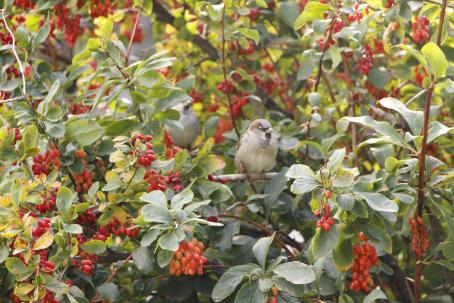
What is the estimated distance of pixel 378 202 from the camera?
7.84 ft

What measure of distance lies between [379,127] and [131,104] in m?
1.19

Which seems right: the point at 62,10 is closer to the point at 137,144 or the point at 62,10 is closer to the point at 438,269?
the point at 137,144

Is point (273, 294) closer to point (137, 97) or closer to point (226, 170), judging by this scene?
point (137, 97)

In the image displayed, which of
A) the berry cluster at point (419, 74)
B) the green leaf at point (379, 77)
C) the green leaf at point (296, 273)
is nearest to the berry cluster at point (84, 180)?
the green leaf at point (296, 273)

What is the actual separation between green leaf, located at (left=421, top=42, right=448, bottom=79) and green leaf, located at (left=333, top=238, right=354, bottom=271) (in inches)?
24.5

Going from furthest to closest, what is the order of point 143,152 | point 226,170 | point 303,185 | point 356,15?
point 226,170
point 356,15
point 143,152
point 303,185

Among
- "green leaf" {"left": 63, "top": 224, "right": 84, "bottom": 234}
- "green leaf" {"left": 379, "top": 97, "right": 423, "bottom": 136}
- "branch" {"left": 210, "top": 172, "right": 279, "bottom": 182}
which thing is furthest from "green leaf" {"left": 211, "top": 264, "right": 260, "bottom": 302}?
"branch" {"left": 210, "top": 172, "right": 279, "bottom": 182}

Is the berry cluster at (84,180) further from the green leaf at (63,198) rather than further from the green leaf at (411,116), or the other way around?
the green leaf at (411,116)

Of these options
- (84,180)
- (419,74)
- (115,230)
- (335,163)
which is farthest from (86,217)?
(419,74)

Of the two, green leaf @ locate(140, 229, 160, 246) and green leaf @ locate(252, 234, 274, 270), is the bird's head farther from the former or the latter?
green leaf @ locate(140, 229, 160, 246)

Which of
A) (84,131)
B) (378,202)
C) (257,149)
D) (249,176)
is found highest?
(378,202)

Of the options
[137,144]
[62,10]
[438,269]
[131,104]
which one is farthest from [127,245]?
[438,269]

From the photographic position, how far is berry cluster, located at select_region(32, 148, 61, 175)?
3.00 metres

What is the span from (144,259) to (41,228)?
0.45m
